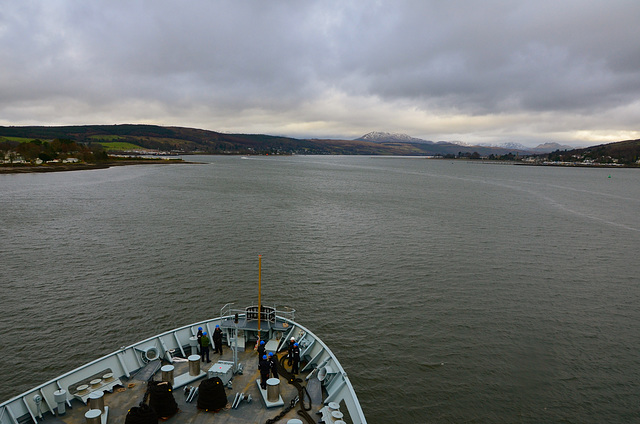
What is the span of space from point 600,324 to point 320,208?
53511mm

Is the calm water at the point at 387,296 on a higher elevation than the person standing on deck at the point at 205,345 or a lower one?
lower

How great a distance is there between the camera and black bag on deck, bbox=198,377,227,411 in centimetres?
1305

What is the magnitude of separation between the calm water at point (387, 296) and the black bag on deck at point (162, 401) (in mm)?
9839

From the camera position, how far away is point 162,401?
12641 millimetres

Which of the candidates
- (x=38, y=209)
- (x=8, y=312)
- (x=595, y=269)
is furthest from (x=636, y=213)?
(x=38, y=209)

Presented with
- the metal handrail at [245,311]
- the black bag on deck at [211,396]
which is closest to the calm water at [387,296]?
the metal handrail at [245,311]

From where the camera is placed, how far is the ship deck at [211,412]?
42.2 feet

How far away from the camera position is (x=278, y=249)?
4466 cm

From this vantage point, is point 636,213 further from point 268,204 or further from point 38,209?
point 38,209

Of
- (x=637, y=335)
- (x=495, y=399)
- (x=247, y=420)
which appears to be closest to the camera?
(x=247, y=420)

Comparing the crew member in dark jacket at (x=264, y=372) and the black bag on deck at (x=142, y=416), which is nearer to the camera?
the black bag on deck at (x=142, y=416)

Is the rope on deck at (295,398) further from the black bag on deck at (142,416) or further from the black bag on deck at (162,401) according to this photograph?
the black bag on deck at (142,416)

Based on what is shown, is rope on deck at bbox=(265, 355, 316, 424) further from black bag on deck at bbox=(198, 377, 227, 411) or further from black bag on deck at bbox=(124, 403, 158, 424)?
black bag on deck at bbox=(124, 403, 158, 424)

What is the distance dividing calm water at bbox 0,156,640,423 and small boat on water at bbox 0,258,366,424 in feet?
17.2
